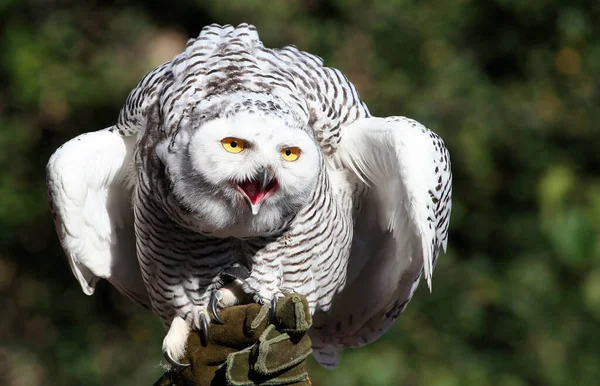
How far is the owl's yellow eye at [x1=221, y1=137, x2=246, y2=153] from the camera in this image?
1973 mm

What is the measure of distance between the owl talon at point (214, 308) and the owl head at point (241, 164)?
28 centimetres

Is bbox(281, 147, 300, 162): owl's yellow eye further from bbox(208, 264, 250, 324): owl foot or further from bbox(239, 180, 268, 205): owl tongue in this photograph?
bbox(208, 264, 250, 324): owl foot

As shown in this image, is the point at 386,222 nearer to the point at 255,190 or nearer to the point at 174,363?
the point at 255,190

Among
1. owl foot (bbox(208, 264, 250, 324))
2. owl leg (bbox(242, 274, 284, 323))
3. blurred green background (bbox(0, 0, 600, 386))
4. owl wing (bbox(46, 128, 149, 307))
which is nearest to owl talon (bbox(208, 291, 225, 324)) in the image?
owl foot (bbox(208, 264, 250, 324))

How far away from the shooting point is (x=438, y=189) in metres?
2.31

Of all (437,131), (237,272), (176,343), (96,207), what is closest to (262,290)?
(237,272)

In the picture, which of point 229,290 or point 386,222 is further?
point 386,222

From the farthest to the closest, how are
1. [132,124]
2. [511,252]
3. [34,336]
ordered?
[34,336], [511,252], [132,124]

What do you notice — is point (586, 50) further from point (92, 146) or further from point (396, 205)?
point (92, 146)

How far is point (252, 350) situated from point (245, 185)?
481mm

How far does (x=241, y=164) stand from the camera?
1979 millimetres

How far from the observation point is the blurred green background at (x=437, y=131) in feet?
15.1

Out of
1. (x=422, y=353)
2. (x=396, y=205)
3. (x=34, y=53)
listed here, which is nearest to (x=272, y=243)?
(x=396, y=205)

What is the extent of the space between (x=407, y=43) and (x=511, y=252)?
58.9 inches
